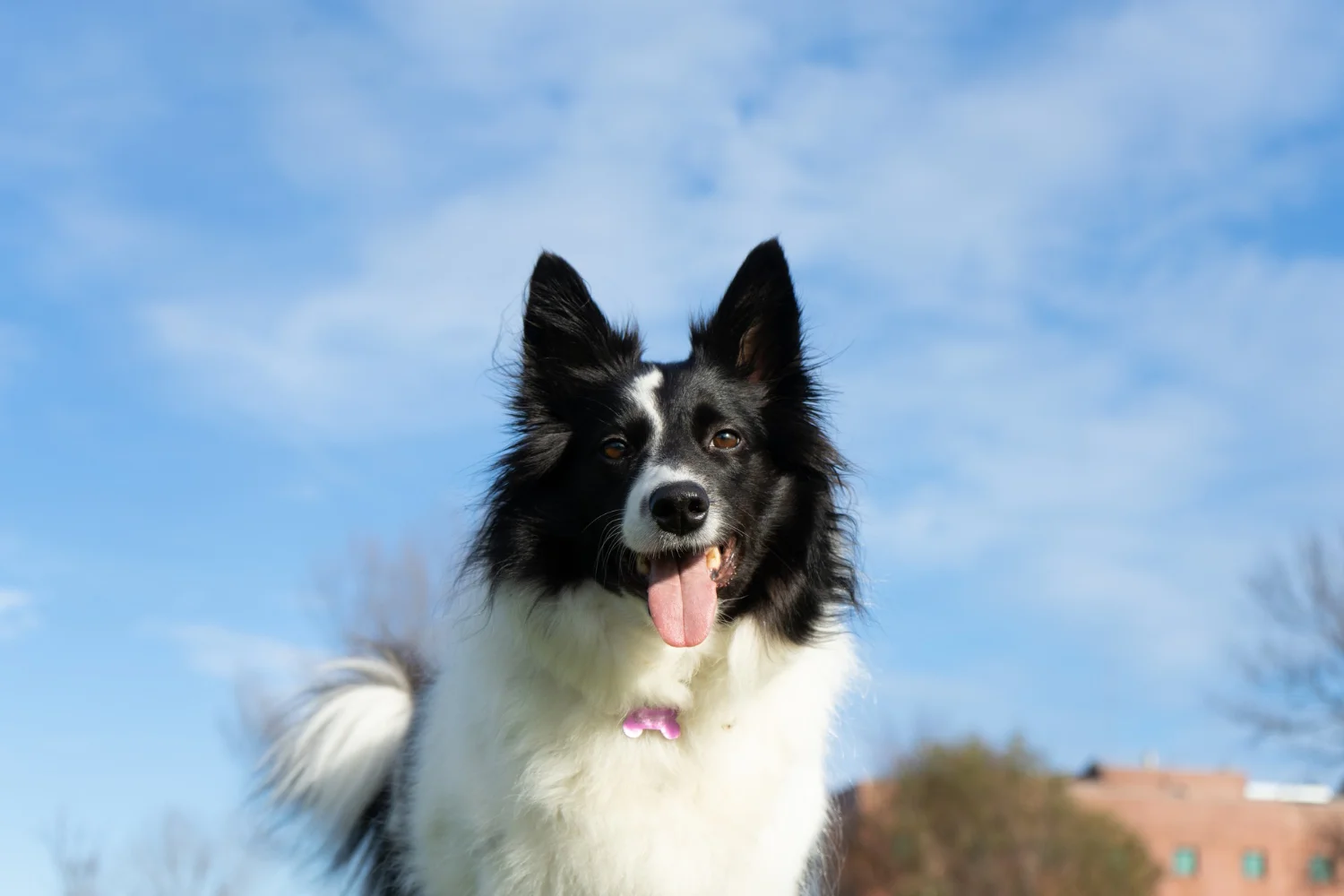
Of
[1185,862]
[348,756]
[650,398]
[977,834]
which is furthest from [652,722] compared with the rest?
[1185,862]

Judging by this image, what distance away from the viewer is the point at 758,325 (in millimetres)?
5473

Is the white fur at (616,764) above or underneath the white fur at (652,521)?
underneath

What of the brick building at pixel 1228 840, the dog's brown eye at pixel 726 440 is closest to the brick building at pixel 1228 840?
the brick building at pixel 1228 840

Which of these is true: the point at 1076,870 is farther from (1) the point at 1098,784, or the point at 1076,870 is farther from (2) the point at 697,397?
(2) the point at 697,397

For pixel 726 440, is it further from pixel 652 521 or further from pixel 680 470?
pixel 652 521

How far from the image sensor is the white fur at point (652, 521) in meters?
4.64

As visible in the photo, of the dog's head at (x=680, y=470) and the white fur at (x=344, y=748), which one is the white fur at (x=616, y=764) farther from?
the white fur at (x=344, y=748)

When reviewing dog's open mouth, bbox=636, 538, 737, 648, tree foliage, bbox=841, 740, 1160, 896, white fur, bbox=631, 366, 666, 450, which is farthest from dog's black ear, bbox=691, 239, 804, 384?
tree foliage, bbox=841, 740, 1160, 896

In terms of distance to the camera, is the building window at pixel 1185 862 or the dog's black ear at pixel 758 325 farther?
the building window at pixel 1185 862

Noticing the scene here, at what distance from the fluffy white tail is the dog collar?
1.67 meters

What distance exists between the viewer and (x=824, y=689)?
16.9 feet

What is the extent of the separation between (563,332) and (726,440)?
891 millimetres

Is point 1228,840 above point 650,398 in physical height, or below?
below

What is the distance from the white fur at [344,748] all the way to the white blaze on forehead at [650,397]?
2.13 metres
